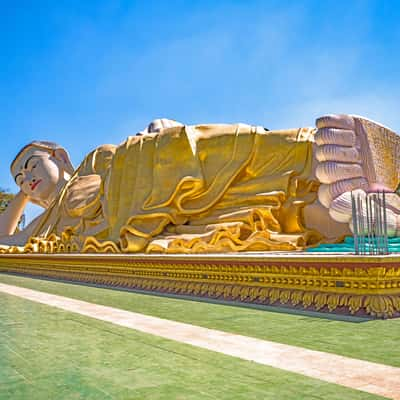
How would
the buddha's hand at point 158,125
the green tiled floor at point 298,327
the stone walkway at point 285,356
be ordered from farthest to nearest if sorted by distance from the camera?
the buddha's hand at point 158,125, the green tiled floor at point 298,327, the stone walkway at point 285,356

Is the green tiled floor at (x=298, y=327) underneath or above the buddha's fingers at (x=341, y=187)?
underneath

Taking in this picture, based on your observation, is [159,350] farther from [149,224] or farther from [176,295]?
[149,224]

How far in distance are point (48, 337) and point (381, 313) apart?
2.43 meters

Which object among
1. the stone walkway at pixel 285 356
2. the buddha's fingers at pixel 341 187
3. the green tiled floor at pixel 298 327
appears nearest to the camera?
the stone walkway at pixel 285 356

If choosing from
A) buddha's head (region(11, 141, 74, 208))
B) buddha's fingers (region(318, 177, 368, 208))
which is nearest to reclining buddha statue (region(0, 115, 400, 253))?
buddha's fingers (region(318, 177, 368, 208))

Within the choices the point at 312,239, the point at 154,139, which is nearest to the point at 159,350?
the point at 312,239

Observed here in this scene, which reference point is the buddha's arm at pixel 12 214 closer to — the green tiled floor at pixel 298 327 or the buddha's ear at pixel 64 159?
the buddha's ear at pixel 64 159

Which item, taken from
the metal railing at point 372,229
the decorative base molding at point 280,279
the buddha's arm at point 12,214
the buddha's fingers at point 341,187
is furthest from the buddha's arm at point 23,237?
the metal railing at point 372,229

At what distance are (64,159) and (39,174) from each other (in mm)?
966

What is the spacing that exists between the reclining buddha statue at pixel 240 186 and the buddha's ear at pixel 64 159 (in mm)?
5021

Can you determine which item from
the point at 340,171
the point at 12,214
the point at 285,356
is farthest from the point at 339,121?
the point at 12,214

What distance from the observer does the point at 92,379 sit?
2289 millimetres

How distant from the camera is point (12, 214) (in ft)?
61.5

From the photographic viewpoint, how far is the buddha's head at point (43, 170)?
16.8 m
